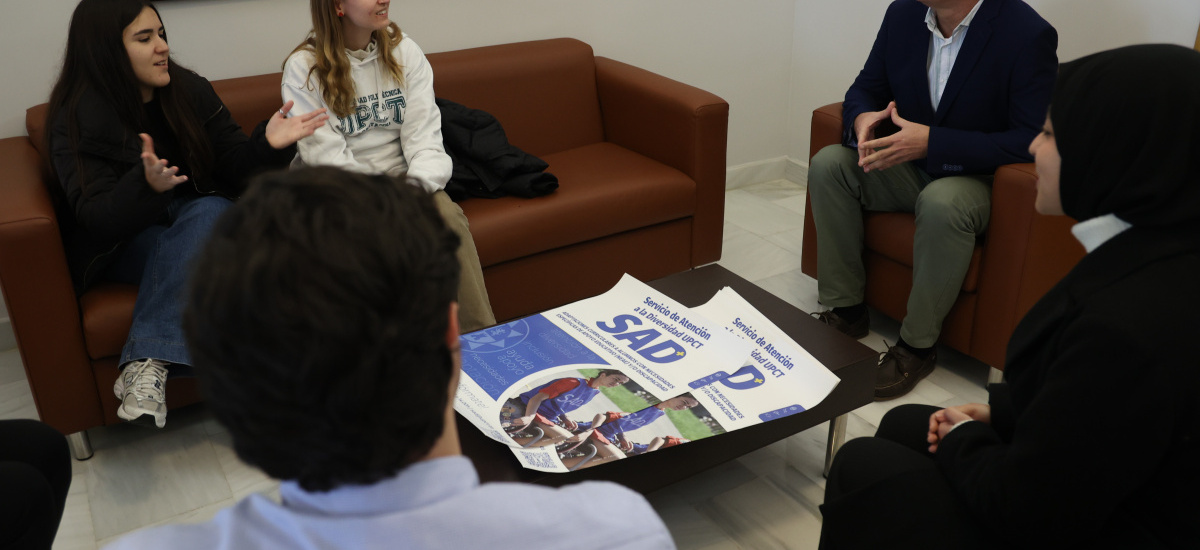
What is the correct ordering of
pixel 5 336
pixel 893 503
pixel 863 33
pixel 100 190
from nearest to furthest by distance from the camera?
1. pixel 893 503
2. pixel 100 190
3. pixel 5 336
4. pixel 863 33

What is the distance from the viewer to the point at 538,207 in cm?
282

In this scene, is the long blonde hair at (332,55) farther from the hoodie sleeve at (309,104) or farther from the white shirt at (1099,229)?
the white shirt at (1099,229)

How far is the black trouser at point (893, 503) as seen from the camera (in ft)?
4.56

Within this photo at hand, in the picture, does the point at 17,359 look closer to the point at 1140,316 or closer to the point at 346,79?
the point at 346,79

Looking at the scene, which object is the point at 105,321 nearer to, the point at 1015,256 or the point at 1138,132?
the point at 1138,132

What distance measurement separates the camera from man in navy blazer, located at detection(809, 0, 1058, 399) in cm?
249

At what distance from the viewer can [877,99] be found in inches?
115

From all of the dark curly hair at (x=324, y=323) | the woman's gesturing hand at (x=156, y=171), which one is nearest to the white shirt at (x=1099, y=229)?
the dark curly hair at (x=324, y=323)

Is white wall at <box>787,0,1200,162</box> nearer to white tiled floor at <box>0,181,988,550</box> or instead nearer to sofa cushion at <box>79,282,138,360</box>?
white tiled floor at <box>0,181,988,550</box>

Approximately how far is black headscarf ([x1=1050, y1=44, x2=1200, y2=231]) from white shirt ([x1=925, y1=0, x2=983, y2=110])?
56.7 inches

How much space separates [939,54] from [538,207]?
4.23 ft

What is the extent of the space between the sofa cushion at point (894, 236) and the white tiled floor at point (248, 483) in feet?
1.11

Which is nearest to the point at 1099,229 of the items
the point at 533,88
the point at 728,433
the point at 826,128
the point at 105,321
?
the point at 728,433

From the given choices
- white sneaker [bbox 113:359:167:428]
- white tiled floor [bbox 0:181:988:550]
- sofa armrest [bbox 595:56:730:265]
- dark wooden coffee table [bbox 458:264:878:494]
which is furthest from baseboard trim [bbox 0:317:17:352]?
sofa armrest [bbox 595:56:730:265]
